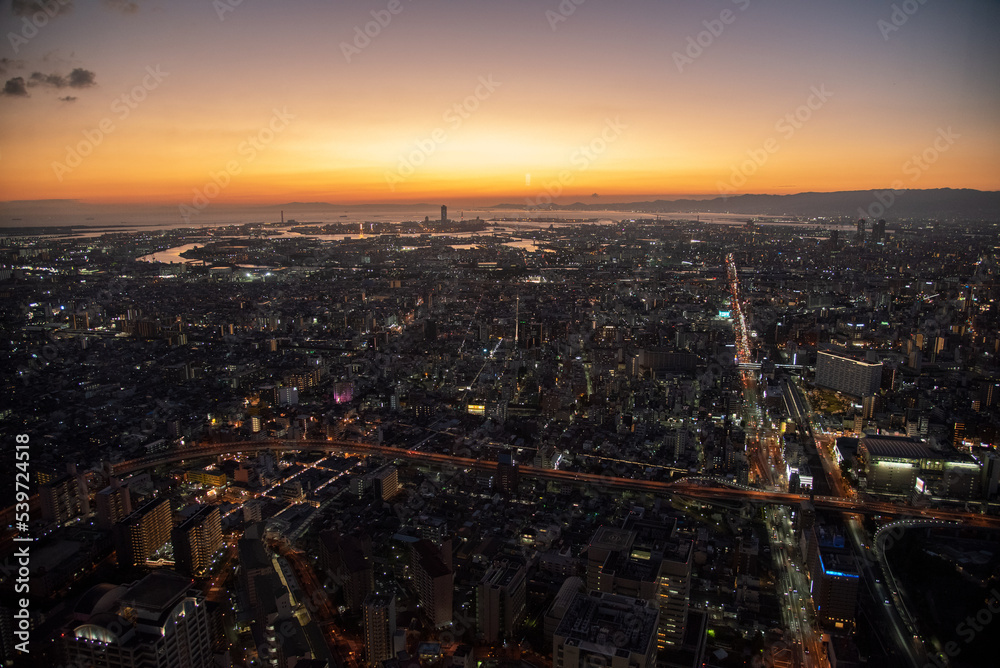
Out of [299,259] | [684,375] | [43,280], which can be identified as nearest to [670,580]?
[684,375]

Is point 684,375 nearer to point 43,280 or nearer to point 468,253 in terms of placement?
point 43,280

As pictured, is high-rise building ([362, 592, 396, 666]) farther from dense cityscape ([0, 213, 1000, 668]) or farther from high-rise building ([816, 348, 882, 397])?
high-rise building ([816, 348, 882, 397])

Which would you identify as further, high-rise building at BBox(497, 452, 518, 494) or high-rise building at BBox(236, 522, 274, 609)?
high-rise building at BBox(497, 452, 518, 494)

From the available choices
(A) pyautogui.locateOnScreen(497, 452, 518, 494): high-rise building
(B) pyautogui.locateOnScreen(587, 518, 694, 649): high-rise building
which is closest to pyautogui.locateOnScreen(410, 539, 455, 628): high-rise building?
(B) pyautogui.locateOnScreen(587, 518, 694, 649): high-rise building

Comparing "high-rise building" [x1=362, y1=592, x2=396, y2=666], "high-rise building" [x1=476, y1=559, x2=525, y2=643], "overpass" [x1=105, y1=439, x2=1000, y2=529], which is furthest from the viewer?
"overpass" [x1=105, y1=439, x2=1000, y2=529]

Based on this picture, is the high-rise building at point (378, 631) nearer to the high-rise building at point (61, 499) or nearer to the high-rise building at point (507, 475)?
the high-rise building at point (507, 475)

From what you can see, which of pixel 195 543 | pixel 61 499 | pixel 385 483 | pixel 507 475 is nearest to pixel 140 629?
pixel 195 543
